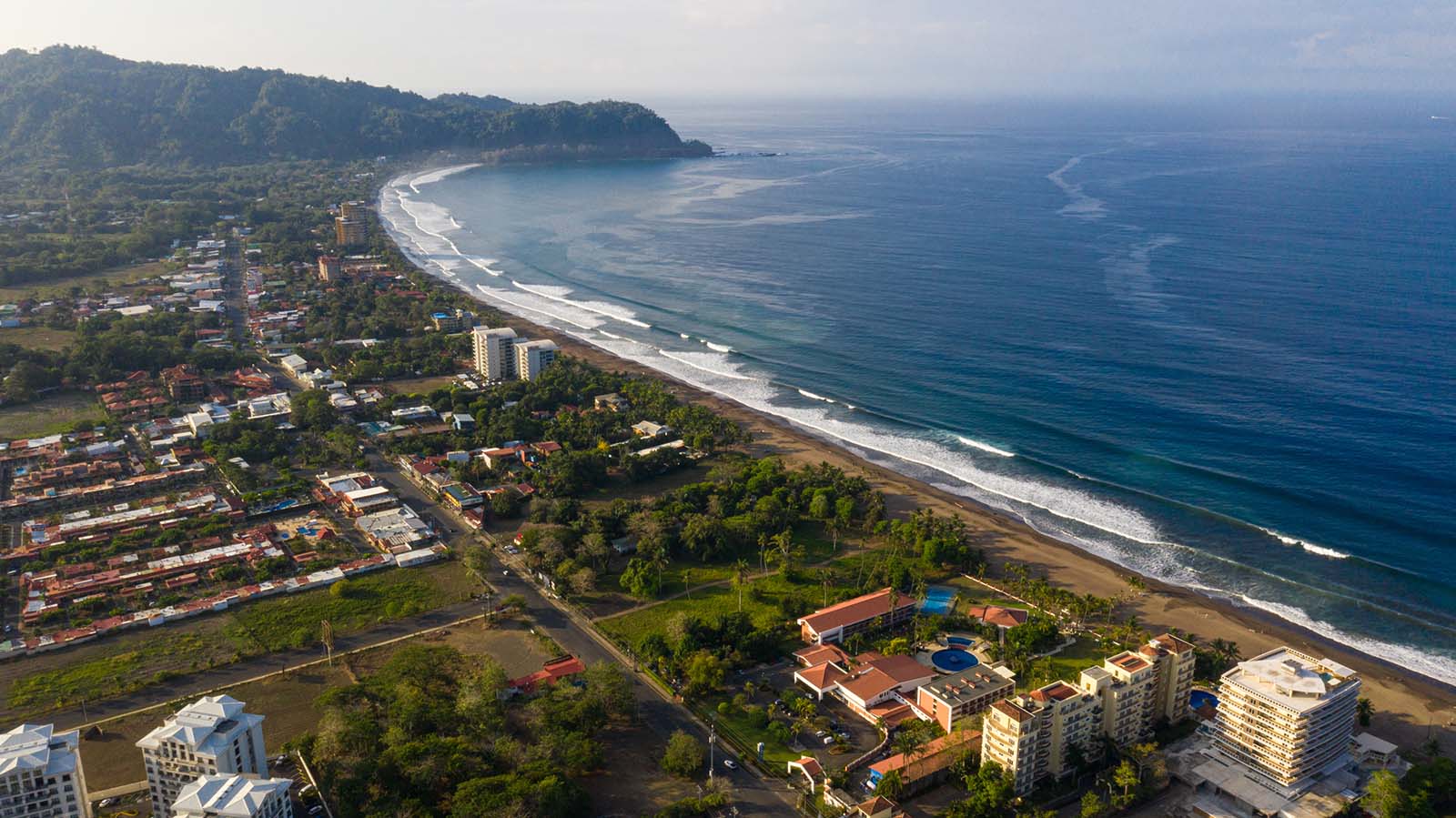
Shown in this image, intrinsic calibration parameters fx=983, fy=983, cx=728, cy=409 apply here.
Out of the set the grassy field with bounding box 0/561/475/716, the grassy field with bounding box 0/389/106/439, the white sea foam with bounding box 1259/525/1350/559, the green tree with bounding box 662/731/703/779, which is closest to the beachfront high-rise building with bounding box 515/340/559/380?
the grassy field with bounding box 0/389/106/439

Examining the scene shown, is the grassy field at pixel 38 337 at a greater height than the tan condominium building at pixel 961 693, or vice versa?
the grassy field at pixel 38 337

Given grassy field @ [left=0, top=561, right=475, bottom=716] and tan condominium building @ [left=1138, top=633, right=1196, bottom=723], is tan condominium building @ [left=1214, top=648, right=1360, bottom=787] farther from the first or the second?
grassy field @ [left=0, top=561, right=475, bottom=716]

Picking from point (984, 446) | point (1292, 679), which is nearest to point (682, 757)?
point (1292, 679)

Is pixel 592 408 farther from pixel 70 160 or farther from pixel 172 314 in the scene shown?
pixel 70 160

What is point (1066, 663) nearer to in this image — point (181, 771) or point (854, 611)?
point (854, 611)

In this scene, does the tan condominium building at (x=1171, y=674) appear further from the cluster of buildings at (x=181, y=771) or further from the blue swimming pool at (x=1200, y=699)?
the cluster of buildings at (x=181, y=771)

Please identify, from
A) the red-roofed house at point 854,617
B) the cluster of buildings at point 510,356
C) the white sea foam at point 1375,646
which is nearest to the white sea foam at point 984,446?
the white sea foam at point 1375,646
